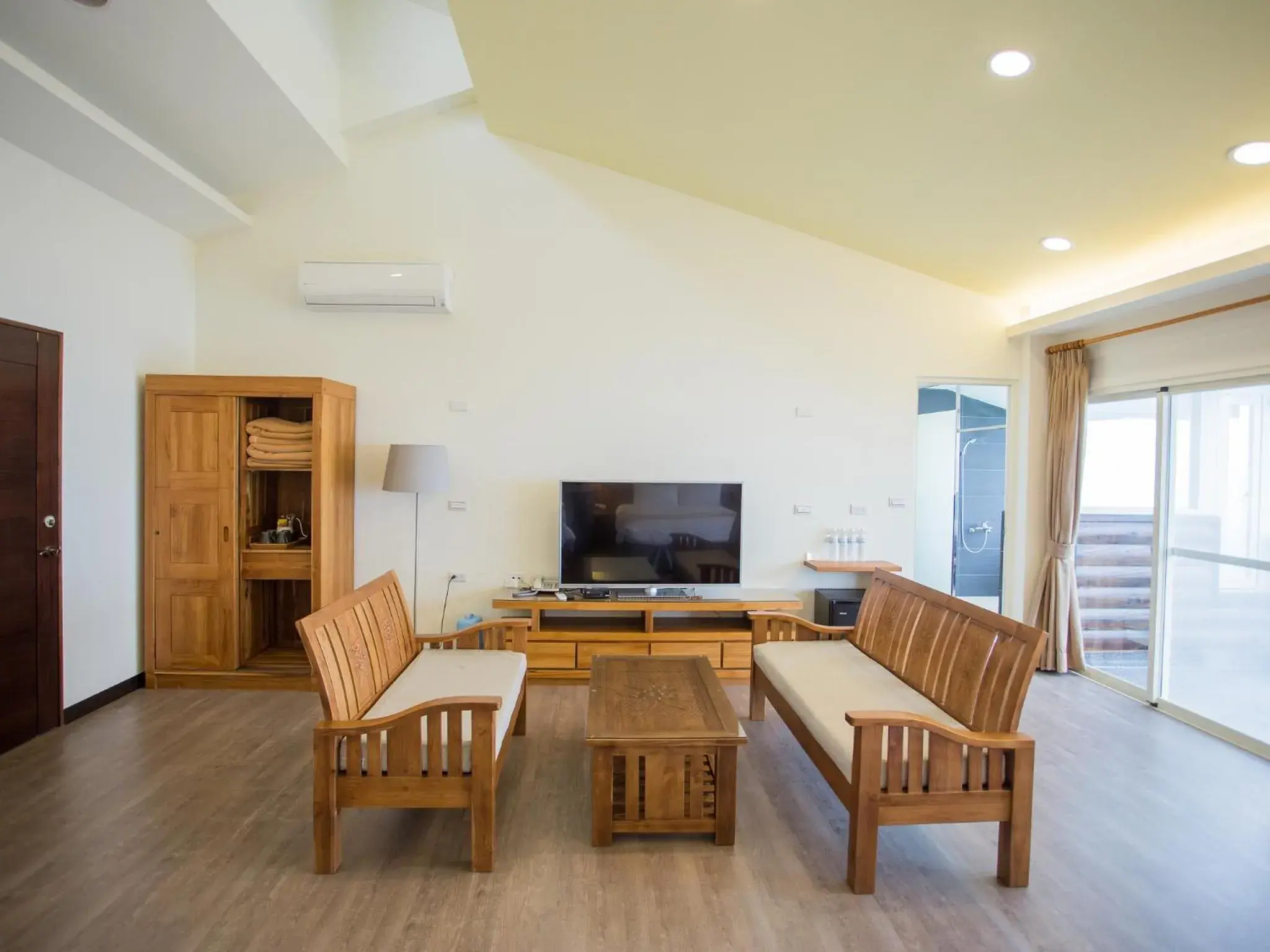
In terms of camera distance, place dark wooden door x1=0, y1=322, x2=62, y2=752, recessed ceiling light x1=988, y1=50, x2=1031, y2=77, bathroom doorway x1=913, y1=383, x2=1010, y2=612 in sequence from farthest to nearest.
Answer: bathroom doorway x1=913, y1=383, x2=1010, y2=612
dark wooden door x1=0, y1=322, x2=62, y2=752
recessed ceiling light x1=988, y1=50, x2=1031, y2=77

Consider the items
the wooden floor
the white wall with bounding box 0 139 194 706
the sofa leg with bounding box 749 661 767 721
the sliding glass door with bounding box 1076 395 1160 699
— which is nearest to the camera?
the wooden floor

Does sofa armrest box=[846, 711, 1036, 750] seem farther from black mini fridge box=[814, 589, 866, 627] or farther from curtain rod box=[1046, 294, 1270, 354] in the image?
curtain rod box=[1046, 294, 1270, 354]

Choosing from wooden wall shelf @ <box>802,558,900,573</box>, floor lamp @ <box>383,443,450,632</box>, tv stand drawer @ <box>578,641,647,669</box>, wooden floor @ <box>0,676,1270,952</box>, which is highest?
floor lamp @ <box>383,443,450,632</box>

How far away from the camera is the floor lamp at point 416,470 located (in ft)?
13.5

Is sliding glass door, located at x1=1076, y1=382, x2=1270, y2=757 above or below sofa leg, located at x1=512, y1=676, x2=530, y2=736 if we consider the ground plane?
above

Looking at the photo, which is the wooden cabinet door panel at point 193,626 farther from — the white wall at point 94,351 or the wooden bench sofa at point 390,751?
the wooden bench sofa at point 390,751

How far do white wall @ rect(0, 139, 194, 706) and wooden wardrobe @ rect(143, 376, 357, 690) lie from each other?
134 mm

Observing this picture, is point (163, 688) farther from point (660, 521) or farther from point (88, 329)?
point (660, 521)

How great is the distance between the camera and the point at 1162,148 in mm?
2793

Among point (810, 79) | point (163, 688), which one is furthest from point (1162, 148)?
point (163, 688)

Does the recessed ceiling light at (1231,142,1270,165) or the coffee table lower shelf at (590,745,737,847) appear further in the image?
the recessed ceiling light at (1231,142,1270,165)

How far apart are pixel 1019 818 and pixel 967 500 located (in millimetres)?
3693

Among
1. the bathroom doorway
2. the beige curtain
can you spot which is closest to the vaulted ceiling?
the beige curtain

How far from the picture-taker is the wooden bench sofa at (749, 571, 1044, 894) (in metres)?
2.18
